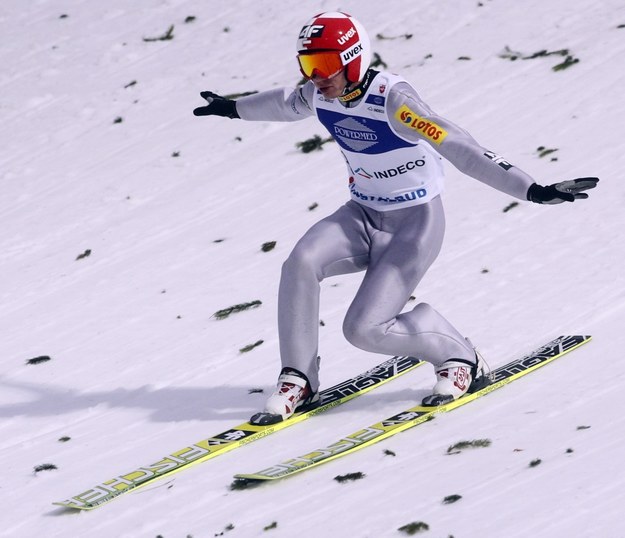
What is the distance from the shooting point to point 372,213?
6.62 m

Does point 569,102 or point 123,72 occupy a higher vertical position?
point 123,72

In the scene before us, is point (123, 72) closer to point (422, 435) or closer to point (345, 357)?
point (345, 357)

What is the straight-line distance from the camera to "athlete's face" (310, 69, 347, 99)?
245 inches

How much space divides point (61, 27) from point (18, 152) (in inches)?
126

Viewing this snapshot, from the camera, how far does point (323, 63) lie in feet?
20.2

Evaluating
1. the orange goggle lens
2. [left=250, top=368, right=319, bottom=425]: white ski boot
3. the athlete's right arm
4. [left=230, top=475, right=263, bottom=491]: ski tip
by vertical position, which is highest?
the orange goggle lens

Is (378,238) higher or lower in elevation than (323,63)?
lower

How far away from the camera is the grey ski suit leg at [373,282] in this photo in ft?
21.0

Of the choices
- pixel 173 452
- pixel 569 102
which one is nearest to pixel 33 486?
pixel 173 452

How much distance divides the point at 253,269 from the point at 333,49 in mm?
3264

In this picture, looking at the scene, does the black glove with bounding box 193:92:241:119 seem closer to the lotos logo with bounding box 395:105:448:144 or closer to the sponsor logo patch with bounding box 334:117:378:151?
the sponsor logo patch with bounding box 334:117:378:151

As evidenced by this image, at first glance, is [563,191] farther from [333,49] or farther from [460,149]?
[333,49]

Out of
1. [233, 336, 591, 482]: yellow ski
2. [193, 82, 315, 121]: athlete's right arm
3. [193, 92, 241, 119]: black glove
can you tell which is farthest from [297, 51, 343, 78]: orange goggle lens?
[233, 336, 591, 482]: yellow ski

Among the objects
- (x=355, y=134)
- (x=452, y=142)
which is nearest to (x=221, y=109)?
(x=355, y=134)
